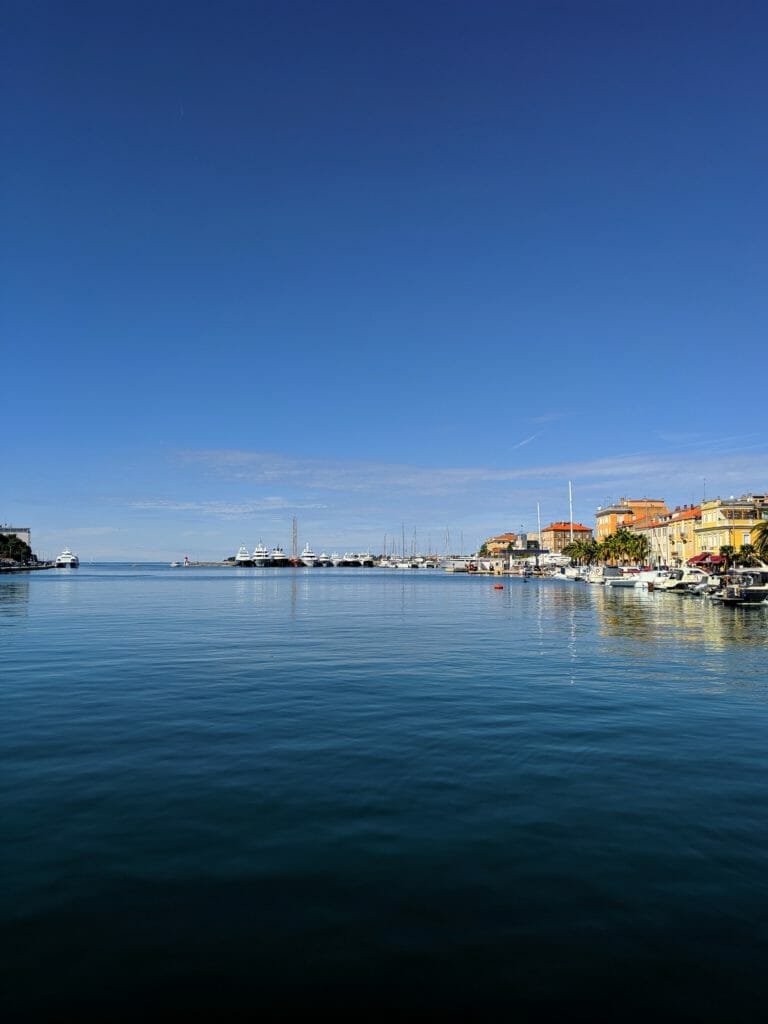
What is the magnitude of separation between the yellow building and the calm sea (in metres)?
138

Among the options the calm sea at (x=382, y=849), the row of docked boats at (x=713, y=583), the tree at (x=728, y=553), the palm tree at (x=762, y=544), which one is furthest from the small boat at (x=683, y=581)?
the calm sea at (x=382, y=849)

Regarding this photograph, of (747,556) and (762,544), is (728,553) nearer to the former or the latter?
(747,556)

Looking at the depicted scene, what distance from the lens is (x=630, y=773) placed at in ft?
51.4

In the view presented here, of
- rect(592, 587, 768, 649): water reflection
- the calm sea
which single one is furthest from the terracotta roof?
the calm sea

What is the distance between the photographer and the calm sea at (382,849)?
7664 mm

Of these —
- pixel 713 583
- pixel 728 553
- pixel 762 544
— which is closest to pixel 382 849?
pixel 713 583

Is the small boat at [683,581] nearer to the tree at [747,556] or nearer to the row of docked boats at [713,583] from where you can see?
the row of docked boats at [713,583]

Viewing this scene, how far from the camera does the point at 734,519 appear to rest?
5871 inches

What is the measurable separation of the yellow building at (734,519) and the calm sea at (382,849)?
137854mm

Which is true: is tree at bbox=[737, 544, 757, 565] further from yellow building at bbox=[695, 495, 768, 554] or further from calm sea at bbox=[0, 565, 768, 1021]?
calm sea at bbox=[0, 565, 768, 1021]

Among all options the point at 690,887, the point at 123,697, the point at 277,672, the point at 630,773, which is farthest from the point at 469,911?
the point at 277,672

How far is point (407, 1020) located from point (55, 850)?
700 centimetres

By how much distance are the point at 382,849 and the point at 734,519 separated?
158715mm

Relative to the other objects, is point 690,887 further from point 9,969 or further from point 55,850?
point 55,850
